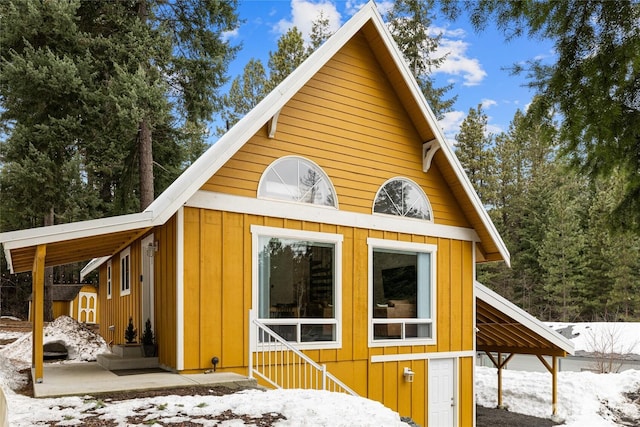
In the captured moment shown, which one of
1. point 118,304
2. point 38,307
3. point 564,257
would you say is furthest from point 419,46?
point 38,307

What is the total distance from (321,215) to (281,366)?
7.97 feet

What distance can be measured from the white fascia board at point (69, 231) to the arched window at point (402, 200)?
4.30m

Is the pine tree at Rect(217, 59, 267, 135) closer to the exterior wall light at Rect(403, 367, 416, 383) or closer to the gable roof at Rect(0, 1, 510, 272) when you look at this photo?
the gable roof at Rect(0, 1, 510, 272)

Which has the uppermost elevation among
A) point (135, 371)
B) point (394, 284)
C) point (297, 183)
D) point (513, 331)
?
point (297, 183)

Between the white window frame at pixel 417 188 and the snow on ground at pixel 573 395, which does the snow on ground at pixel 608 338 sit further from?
the white window frame at pixel 417 188

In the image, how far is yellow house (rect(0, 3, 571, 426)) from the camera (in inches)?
305

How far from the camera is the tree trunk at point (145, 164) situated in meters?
16.9

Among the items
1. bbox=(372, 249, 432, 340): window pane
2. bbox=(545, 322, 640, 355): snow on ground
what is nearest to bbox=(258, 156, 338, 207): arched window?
bbox=(372, 249, 432, 340): window pane

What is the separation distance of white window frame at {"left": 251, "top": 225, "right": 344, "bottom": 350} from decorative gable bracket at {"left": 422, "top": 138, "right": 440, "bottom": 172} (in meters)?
2.31

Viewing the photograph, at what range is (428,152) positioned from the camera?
1026 cm

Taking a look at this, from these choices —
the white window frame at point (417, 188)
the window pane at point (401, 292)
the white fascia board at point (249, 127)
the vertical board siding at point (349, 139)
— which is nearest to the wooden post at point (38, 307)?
the white fascia board at point (249, 127)

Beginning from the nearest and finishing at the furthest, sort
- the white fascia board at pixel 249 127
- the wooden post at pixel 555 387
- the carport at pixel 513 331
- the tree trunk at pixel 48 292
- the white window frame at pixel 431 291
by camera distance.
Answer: the white fascia board at pixel 249 127
the white window frame at pixel 431 291
the carport at pixel 513 331
the wooden post at pixel 555 387
the tree trunk at pixel 48 292

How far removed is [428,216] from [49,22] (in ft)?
41.0

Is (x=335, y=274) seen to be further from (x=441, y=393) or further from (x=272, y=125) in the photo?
(x=441, y=393)
